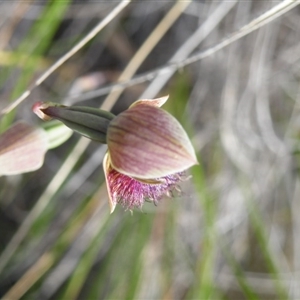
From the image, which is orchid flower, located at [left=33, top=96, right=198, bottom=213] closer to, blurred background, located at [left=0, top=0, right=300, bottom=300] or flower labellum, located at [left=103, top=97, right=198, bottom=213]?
flower labellum, located at [left=103, top=97, right=198, bottom=213]

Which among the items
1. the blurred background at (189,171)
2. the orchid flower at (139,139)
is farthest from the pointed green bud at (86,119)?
the blurred background at (189,171)

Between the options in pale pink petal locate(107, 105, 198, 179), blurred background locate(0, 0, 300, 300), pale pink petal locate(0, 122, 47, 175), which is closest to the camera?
pale pink petal locate(107, 105, 198, 179)

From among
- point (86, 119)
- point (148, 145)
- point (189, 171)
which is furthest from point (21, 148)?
point (189, 171)

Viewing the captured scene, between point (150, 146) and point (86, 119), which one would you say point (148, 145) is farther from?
point (86, 119)

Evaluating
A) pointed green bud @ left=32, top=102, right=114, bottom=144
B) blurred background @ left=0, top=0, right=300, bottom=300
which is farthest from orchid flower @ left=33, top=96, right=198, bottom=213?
blurred background @ left=0, top=0, right=300, bottom=300

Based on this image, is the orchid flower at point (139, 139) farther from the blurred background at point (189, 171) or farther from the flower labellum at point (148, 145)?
the blurred background at point (189, 171)

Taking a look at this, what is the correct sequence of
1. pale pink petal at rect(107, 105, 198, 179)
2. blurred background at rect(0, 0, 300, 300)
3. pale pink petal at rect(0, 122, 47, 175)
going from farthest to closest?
1. blurred background at rect(0, 0, 300, 300)
2. pale pink petal at rect(0, 122, 47, 175)
3. pale pink petal at rect(107, 105, 198, 179)
